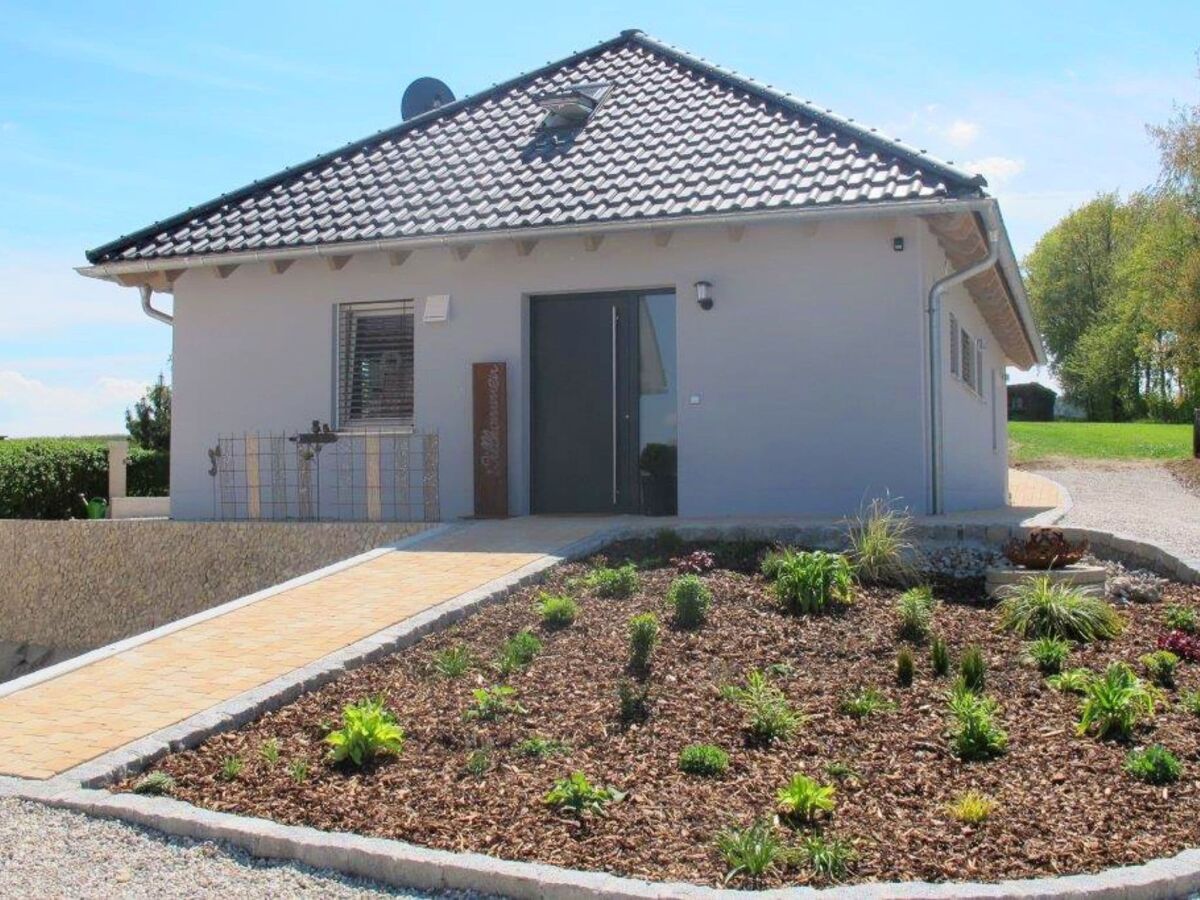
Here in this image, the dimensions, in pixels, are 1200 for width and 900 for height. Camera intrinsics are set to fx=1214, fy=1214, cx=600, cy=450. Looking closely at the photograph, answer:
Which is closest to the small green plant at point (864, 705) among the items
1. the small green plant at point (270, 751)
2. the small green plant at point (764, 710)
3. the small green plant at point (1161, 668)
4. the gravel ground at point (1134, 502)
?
the small green plant at point (764, 710)

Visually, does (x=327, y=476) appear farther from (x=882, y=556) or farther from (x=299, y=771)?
(x=299, y=771)

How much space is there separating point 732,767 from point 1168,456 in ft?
88.2

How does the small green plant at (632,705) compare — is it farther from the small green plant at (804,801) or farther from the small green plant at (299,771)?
the small green plant at (299,771)

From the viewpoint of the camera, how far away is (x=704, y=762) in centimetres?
527

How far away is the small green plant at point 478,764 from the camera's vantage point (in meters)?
5.29

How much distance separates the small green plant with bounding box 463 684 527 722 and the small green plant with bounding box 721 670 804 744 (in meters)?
1.07

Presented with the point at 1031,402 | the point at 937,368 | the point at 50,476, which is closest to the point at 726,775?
the point at 937,368

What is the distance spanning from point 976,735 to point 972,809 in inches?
30.0

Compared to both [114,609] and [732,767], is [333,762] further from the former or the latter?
[114,609]

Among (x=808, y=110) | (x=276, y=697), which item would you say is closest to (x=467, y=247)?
(x=808, y=110)

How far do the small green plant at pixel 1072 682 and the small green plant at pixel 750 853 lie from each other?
95.9 inches

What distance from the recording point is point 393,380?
1365 cm

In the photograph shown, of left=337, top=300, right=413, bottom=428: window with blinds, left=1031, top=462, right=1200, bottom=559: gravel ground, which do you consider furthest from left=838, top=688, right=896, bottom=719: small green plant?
left=337, top=300, right=413, bottom=428: window with blinds

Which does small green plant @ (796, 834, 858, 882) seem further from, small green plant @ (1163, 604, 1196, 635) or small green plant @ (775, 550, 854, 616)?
small green plant @ (1163, 604, 1196, 635)
